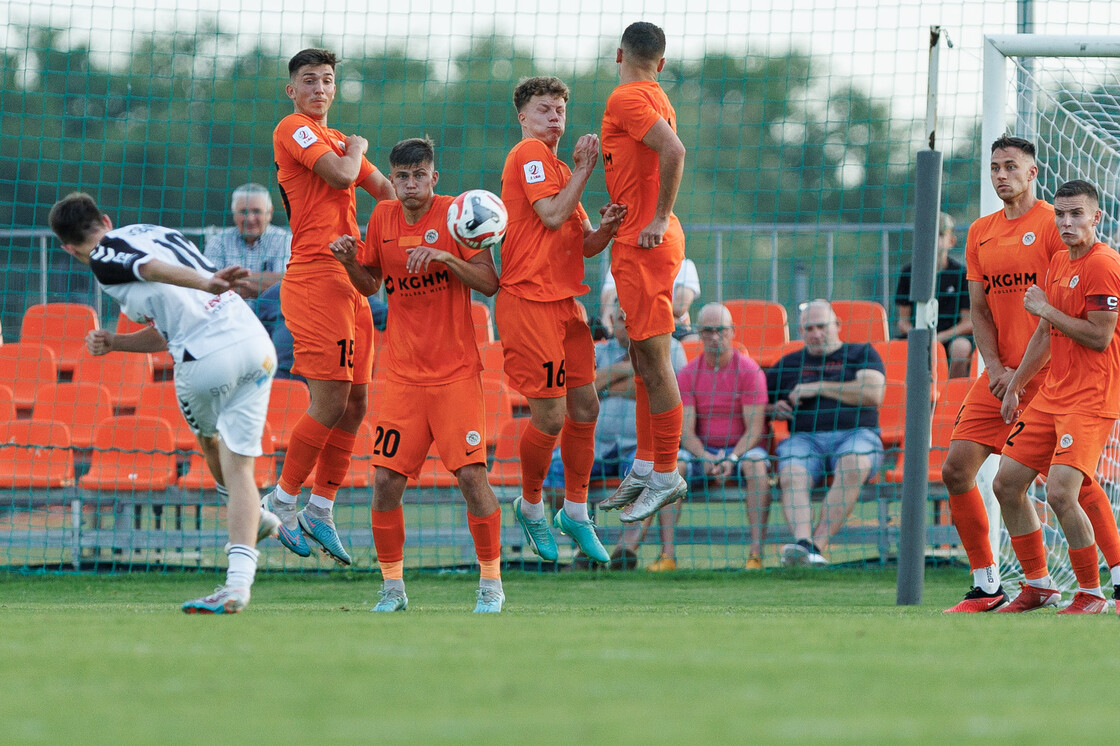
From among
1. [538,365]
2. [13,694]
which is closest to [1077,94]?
[538,365]

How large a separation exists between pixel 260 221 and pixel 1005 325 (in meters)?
5.20

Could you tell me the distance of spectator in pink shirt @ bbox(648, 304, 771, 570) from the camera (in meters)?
10.3

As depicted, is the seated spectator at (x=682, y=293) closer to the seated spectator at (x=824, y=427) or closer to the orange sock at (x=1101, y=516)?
the seated spectator at (x=824, y=427)

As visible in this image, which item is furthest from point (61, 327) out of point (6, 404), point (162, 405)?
point (162, 405)

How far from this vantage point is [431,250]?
7016 mm

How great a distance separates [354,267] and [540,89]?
4.63 feet

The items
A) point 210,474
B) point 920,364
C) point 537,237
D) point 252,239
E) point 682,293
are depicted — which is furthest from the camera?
point 210,474

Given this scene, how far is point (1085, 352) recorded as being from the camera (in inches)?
281

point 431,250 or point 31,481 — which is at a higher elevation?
point 431,250

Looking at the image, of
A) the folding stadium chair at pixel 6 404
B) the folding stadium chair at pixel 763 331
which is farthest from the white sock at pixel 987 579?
the folding stadium chair at pixel 6 404

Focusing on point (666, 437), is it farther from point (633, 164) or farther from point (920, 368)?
point (920, 368)

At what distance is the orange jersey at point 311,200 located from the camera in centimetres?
755

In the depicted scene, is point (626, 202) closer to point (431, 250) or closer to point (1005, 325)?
point (431, 250)

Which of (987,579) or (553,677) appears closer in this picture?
(553,677)
